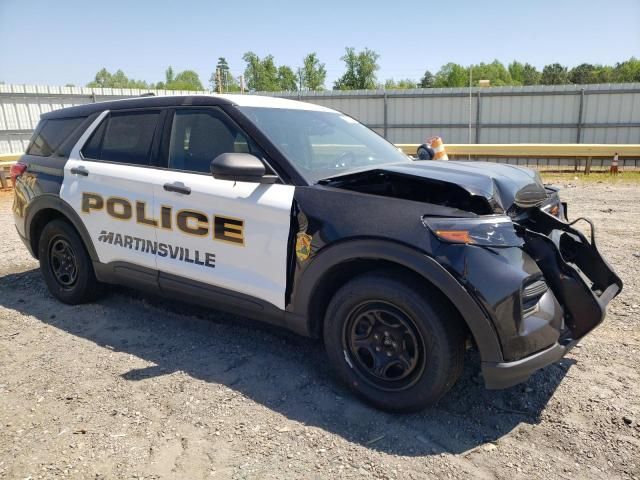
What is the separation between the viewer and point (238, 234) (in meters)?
3.19

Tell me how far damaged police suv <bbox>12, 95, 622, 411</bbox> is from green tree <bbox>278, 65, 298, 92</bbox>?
2403 inches

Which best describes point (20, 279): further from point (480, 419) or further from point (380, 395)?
point (480, 419)

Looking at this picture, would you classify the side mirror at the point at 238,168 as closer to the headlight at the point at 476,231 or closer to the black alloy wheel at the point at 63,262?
the headlight at the point at 476,231

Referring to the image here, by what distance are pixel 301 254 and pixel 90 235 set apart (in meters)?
2.18

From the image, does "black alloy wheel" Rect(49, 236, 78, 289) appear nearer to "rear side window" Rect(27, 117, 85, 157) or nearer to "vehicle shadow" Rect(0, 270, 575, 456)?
"vehicle shadow" Rect(0, 270, 575, 456)

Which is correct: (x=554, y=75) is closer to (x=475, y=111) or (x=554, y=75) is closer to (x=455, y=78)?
(x=455, y=78)

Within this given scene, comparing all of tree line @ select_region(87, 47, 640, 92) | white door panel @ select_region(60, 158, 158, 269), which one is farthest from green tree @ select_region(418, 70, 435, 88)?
white door panel @ select_region(60, 158, 158, 269)

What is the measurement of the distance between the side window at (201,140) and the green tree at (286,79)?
6126 centimetres

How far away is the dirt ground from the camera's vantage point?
2.44 meters

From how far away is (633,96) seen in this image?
17.0 m

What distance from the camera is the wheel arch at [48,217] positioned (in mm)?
4191

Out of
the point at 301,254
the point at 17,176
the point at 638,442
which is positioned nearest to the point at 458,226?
the point at 301,254

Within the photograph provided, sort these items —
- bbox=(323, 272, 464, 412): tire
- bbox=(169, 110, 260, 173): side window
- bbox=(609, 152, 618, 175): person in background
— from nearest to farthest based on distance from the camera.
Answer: bbox=(323, 272, 464, 412): tire
bbox=(169, 110, 260, 173): side window
bbox=(609, 152, 618, 175): person in background

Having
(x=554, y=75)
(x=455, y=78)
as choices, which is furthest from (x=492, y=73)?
(x=455, y=78)
